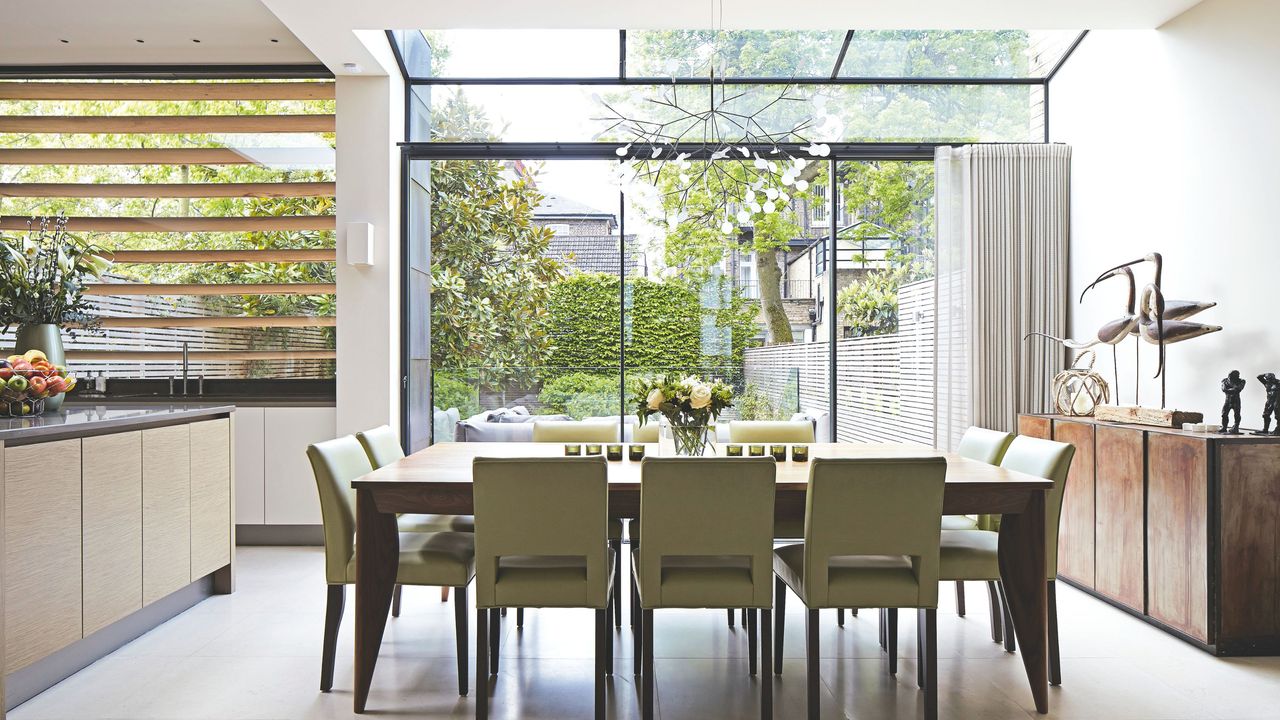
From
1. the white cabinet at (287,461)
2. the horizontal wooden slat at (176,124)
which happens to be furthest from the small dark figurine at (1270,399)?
the horizontal wooden slat at (176,124)

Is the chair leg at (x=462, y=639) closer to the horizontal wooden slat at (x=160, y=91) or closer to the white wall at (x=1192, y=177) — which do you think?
the white wall at (x=1192, y=177)

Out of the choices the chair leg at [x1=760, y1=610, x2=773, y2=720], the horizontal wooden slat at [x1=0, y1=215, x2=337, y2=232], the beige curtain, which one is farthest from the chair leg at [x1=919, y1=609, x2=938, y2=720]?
the horizontal wooden slat at [x1=0, y1=215, x2=337, y2=232]

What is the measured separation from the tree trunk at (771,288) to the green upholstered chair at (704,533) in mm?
2753

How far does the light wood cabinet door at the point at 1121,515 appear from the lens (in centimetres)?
352

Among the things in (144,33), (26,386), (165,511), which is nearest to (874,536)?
(165,511)

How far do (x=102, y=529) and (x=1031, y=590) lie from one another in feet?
11.7

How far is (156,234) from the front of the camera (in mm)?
5098

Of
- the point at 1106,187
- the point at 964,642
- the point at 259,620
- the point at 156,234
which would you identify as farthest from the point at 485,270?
the point at 1106,187

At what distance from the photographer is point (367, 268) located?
4.88 metres

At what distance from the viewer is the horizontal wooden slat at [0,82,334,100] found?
5062 mm

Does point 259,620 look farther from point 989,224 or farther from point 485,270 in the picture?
point 989,224

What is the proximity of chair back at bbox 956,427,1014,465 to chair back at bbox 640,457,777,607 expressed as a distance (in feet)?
4.48

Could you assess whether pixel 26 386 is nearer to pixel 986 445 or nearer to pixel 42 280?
pixel 42 280

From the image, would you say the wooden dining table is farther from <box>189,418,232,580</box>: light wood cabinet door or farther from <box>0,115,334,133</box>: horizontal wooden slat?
<box>0,115,334,133</box>: horizontal wooden slat
